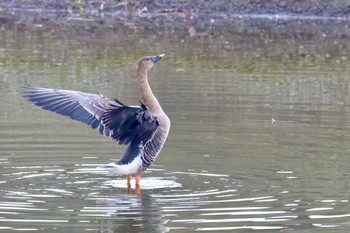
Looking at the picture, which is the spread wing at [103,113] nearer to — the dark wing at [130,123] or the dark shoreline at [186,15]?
the dark wing at [130,123]

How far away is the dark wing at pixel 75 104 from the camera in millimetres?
11289

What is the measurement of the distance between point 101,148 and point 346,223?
4671 millimetres

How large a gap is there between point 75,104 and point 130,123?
64 centimetres

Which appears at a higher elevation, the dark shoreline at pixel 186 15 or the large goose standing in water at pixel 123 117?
the large goose standing in water at pixel 123 117

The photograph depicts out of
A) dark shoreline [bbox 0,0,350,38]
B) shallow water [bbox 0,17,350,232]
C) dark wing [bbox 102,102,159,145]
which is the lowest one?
dark shoreline [bbox 0,0,350,38]

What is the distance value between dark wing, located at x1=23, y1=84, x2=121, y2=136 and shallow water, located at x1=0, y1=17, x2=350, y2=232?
2.36 feet

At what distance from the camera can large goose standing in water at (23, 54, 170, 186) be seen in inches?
443

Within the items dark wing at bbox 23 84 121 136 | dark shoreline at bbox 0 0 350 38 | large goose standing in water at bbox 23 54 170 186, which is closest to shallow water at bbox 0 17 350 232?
large goose standing in water at bbox 23 54 170 186

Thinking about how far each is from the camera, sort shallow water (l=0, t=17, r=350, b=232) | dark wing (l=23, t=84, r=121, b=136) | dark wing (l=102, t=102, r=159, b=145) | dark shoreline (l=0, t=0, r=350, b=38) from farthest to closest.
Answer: dark shoreline (l=0, t=0, r=350, b=38) → dark wing (l=23, t=84, r=121, b=136) → dark wing (l=102, t=102, r=159, b=145) → shallow water (l=0, t=17, r=350, b=232)

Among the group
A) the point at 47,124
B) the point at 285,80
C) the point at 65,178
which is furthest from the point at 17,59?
the point at 65,178

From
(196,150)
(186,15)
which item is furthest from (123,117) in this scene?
(186,15)

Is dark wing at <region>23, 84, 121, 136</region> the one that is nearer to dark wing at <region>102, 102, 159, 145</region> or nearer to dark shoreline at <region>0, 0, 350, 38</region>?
dark wing at <region>102, 102, 159, 145</region>

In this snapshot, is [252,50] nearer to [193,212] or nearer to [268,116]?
[268,116]

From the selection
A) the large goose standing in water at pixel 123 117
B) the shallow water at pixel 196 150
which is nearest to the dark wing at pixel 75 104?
the large goose standing in water at pixel 123 117
